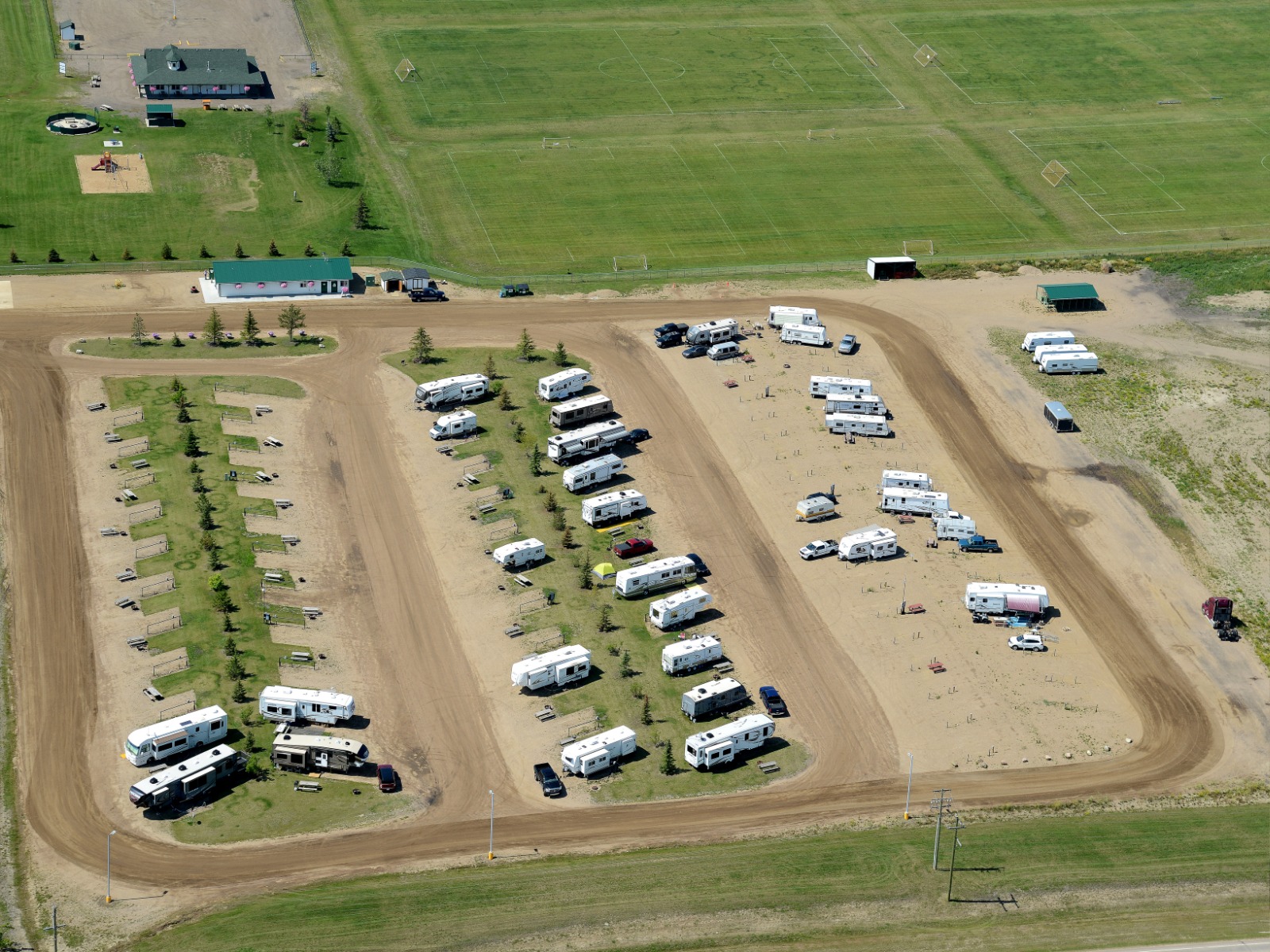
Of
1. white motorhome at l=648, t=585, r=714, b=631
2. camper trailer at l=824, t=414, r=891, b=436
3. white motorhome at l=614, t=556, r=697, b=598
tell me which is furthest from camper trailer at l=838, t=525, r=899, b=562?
camper trailer at l=824, t=414, r=891, b=436

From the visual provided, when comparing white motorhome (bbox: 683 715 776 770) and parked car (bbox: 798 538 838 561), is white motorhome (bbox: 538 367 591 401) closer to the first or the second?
parked car (bbox: 798 538 838 561)

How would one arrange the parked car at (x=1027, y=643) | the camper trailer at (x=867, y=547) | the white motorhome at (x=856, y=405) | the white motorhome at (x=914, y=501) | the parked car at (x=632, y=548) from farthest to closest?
the white motorhome at (x=856, y=405) < the white motorhome at (x=914, y=501) < the camper trailer at (x=867, y=547) < the parked car at (x=632, y=548) < the parked car at (x=1027, y=643)

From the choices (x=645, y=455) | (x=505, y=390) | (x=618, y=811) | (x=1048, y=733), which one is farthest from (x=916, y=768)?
(x=505, y=390)

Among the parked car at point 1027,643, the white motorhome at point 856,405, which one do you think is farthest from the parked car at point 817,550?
the white motorhome at point 856,405

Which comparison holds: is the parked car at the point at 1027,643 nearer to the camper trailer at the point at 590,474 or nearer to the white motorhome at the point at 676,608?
the white motorhome at the point at 676,608

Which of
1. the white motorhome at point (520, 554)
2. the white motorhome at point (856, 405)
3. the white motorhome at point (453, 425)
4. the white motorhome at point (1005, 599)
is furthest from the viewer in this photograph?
the white motorhome at point (856, 405)

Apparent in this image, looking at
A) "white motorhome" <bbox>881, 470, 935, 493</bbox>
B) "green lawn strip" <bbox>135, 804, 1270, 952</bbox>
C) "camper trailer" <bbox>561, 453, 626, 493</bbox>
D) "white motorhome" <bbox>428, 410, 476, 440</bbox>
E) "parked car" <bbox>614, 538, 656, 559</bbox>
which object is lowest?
"green lawn strip" <bbox>135, 804, 1270, 952</bbox>
